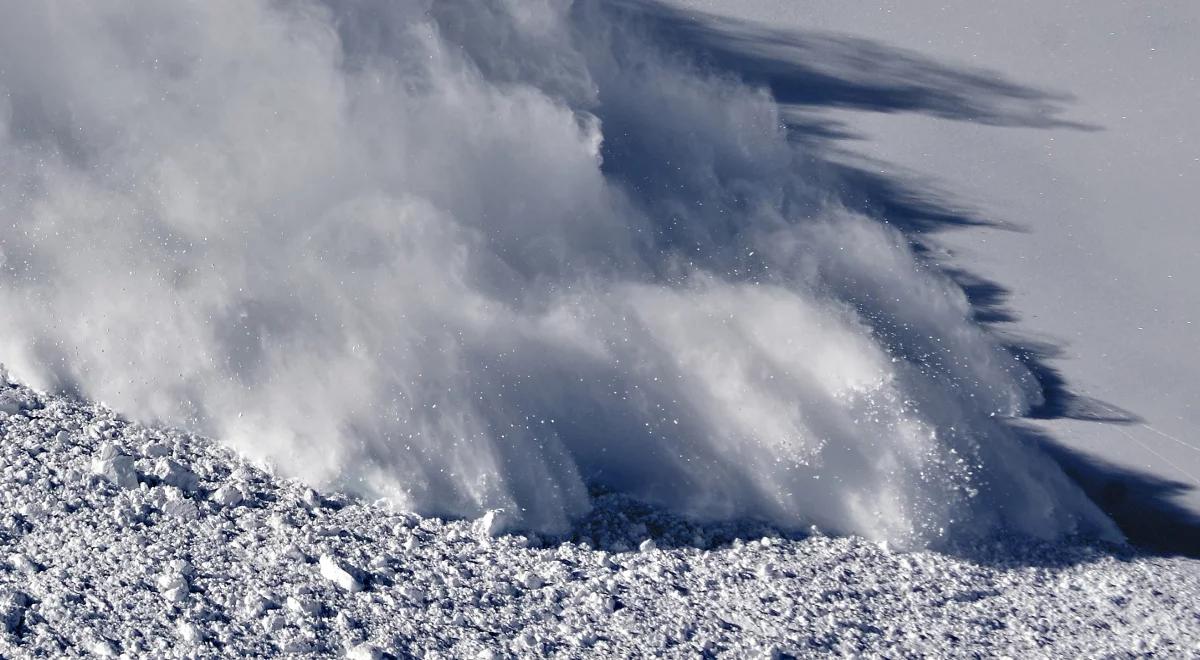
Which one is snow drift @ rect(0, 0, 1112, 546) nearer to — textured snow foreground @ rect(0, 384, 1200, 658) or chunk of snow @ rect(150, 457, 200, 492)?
textured snow foreground @ rect(0, 384, 1200, 658)

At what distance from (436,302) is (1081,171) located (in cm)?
844

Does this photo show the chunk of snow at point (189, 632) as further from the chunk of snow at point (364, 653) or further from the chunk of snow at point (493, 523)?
the chunk of snow at point (493, 523)

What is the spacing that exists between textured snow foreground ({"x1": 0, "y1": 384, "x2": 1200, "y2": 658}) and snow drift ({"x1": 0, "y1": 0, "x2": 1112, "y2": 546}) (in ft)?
1.12

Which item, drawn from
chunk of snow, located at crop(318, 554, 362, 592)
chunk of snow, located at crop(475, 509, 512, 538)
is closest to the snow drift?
chunk of snow, located at crop(475, 509, 512, 538)

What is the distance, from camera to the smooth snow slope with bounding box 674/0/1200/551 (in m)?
13.4

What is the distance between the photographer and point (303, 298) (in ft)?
35.9

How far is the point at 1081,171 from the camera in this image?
16547 mm

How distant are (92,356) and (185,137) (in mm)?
1860

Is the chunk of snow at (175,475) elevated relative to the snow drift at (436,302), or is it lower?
lower

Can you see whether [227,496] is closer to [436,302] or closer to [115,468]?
[115,468]

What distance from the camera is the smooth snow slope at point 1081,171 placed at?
13367mm

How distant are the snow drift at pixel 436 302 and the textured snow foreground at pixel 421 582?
342mm

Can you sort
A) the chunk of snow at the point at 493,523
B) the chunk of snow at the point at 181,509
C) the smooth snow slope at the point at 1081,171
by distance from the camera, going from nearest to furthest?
the chunk of snow at the point at 181,509
the chunk of snow at the point at 493,523
the smooth snow slope at the point at 1081,171

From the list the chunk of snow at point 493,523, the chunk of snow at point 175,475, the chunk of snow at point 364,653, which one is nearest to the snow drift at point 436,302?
the chunk of snow at point 493,523
